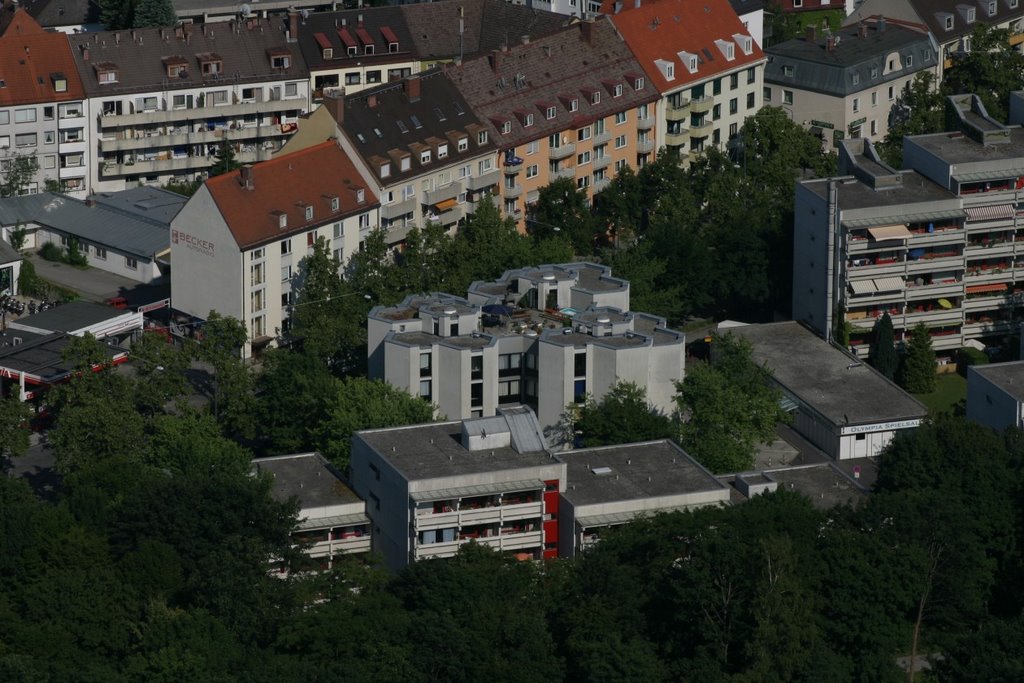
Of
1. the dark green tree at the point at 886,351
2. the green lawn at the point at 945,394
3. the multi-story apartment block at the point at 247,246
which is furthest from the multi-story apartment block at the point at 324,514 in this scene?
the green lawn at the point at 945,394

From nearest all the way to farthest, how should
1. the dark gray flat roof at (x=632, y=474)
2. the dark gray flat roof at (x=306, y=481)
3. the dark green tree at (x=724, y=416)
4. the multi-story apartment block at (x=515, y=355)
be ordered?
the dark gray flat roof at (x=632, y=474)
the dark gray flat roof at (x=306, y=481)
the dark green tree at (x=724, y=416)
the multi-story apartment block at (x=515, y=355)

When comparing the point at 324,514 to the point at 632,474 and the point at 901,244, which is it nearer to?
the point at 632,474

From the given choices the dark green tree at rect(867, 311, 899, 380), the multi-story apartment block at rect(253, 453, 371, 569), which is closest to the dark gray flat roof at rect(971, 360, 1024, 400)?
the dark green tree at rect(867, 311, 899, 380)

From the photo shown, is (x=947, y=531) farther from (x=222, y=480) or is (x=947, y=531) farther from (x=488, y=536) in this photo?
(x=222, y=480)

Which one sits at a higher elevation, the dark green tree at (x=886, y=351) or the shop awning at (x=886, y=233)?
the shop awning at (x=886, y=233)

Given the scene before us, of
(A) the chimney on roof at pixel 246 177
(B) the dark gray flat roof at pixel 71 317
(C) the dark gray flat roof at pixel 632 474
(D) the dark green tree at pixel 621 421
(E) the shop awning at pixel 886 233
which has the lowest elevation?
(C) the dark gray flat roof at pixel 632 474

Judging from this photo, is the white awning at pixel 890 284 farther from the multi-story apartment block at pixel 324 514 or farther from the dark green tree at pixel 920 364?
the multi-story apartment block at pixel 324 514
